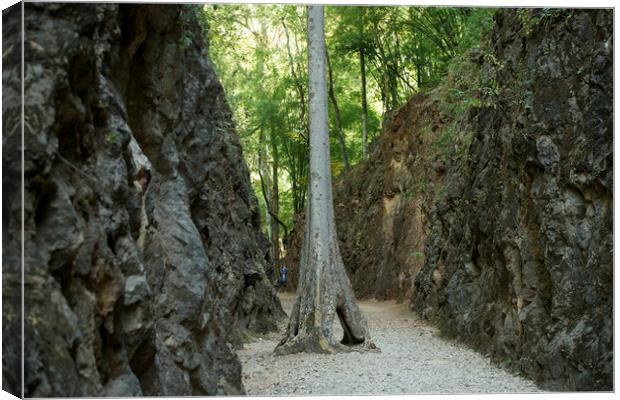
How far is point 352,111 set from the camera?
67.6ft

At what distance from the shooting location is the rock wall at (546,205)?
→ 6.17 meters

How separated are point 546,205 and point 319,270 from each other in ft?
9.85

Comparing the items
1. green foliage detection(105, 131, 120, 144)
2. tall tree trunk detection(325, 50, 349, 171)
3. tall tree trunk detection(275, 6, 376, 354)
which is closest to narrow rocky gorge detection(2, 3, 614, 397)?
green foliage detection(105, 131, 120, 144)

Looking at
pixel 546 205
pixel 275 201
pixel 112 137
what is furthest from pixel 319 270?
pixel 275 201

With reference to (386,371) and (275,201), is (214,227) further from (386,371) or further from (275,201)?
(275,201)

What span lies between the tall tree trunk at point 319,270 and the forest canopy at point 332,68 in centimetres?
137

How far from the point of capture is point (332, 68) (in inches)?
703

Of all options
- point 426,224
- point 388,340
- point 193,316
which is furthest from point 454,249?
point 193,316

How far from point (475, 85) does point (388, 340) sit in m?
3.76

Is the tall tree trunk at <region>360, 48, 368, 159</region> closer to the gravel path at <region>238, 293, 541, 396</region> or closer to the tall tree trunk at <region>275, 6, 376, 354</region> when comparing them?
the tall tree trunk at <region>275, 6, 376, 354</region>

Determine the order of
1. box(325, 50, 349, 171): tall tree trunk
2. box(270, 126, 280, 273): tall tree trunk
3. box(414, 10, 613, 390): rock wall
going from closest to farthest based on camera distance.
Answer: box(414, 10, 613, 390): rock wall < box(325, 50, 349, 171): tall tree trunk < box(270, 126, 280, 273): tall tree trunk

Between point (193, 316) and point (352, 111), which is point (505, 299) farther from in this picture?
point (352, 111)

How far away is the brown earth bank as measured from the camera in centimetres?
621

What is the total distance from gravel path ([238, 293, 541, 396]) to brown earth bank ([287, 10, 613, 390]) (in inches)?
12.8
